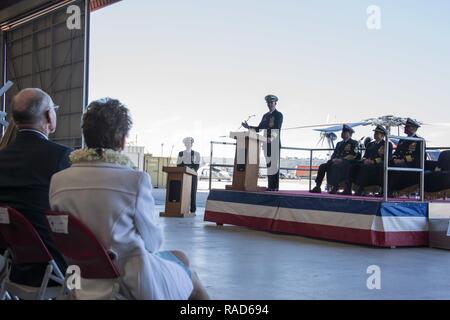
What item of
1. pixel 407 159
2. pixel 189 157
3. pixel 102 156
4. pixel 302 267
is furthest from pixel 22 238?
pixel 189 157

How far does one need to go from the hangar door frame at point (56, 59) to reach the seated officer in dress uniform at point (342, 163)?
7523 mm

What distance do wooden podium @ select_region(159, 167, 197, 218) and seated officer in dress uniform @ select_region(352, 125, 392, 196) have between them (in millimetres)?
3513

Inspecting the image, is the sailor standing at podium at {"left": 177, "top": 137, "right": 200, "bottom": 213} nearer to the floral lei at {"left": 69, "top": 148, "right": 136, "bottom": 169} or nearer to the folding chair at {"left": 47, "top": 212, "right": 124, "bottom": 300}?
the floral lei at {"left": 69, "top": 148, "right": 136, "bottom": 169}

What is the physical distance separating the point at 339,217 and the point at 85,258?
510 centimetres

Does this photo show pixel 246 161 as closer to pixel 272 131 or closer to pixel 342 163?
pixel 272 131

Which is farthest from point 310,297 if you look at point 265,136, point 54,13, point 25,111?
point 54,13

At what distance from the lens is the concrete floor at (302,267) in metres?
3.72

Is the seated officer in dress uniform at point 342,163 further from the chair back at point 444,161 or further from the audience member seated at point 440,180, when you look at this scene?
the chair back at point 444,161

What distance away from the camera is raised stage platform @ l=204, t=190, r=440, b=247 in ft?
20.0

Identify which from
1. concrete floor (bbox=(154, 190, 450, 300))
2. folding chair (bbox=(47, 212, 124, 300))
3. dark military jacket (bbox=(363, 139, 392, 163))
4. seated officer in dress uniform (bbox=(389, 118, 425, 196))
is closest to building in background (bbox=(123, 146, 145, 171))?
dark military jacket (bbox=(363, 139, 392, 163))

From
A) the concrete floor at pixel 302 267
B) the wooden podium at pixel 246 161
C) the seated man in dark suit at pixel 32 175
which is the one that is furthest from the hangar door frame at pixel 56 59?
the seated man in dark suit at pixel 32 175

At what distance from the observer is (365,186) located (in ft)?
24.1
